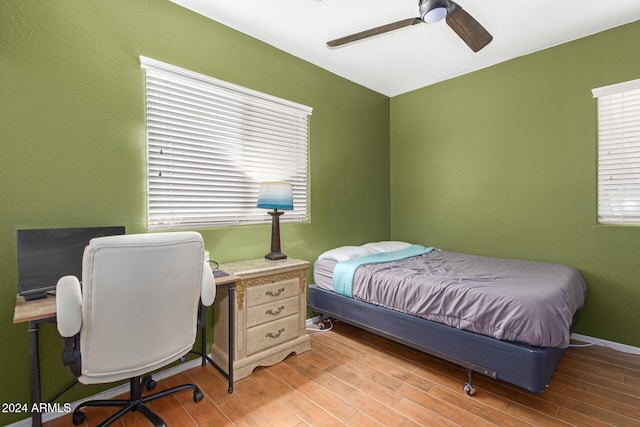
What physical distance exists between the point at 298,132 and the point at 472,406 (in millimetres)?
2683

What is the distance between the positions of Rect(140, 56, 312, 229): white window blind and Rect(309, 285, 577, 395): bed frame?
3.99 feet

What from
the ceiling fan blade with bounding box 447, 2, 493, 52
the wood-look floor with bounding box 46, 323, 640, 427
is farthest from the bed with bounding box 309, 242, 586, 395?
the ceiling fan blade with bounding box 447, 2, 493, 52

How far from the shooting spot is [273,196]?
254cm

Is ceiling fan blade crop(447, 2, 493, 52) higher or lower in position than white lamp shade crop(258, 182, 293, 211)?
higher

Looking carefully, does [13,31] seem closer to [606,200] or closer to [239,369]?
[239,369]

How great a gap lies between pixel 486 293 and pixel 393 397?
0.91m

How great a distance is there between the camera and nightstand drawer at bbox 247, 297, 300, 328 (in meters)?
2.25

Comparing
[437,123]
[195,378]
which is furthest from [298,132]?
[195,378]

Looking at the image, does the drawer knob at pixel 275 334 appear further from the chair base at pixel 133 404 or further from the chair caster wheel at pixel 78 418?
the chair caster wheel at pixel 78 418

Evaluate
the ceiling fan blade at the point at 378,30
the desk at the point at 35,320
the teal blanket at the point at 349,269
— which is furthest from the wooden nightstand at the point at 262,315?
the ceiling fan blade at the point at 378,30

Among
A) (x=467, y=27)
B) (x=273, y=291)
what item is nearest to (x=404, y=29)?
(x=467, y=27)

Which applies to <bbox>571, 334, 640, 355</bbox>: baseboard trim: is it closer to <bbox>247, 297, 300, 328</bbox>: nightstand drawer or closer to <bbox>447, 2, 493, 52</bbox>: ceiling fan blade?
<bbox>247, 297, 300, 328</bbox>: nightstand drawer

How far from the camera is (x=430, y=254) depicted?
3.37m

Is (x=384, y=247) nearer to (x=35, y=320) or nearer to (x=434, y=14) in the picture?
(x=434, y=14)
